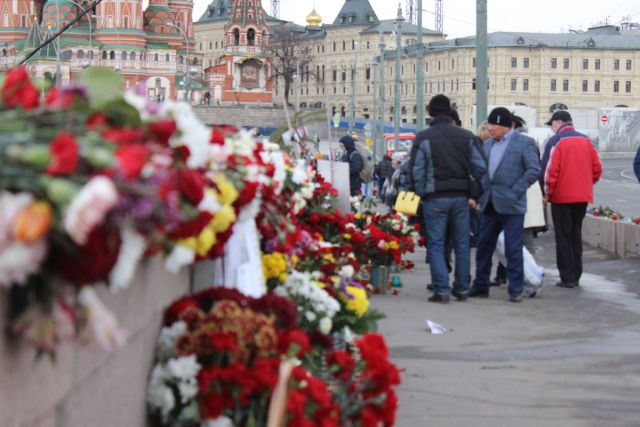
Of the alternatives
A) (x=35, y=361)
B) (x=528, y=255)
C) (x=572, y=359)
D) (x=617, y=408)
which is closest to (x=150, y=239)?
(x=35, y=361)

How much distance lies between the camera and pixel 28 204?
2.95m

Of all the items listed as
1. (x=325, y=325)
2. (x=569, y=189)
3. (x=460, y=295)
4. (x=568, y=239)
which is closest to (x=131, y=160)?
(x=325, y=325)

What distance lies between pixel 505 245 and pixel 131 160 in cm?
1029

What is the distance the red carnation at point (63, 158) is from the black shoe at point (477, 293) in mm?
10511

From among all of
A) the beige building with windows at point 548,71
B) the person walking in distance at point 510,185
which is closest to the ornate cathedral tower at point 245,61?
the beige building with windows at point 548,71

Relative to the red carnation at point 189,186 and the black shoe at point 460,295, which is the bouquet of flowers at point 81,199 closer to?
the red carnation at point 189,186

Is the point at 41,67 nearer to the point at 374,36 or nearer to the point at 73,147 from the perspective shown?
the point at 374,36

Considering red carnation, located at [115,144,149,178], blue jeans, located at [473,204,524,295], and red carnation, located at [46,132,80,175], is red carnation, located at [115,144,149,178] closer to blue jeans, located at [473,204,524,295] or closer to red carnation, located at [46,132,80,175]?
Result: red carnation, located at [46,132,80,175]

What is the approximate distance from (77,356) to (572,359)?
19.2 feet

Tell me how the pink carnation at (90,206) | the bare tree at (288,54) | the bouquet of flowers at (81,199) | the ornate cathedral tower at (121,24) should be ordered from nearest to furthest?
the pink carnation at (90,206) → the bouquet of flowers at (81,199) → the ornate cathedral tower at (121,24) → the bare tree at (288,54)

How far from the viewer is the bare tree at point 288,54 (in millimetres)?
175625

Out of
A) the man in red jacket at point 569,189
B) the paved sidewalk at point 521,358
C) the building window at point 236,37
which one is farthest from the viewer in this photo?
the building window at point 236,37

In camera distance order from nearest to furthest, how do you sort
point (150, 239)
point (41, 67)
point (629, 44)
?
point (150, 239), point (41, 67), point (629, 44)

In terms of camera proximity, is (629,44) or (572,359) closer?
(572,359)
